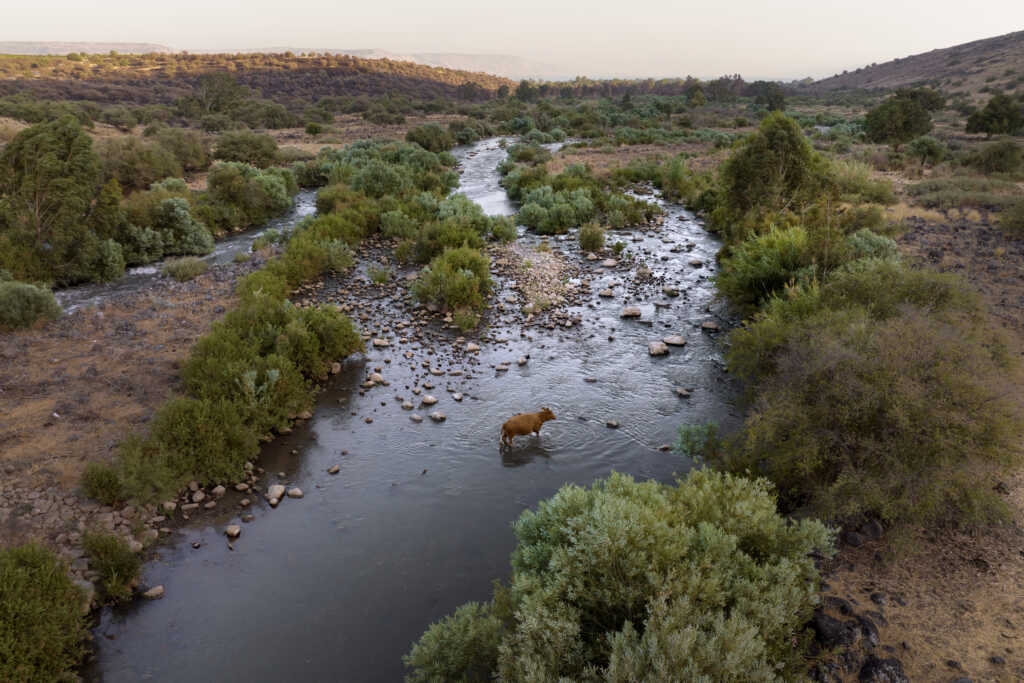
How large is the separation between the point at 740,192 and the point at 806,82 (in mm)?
171177

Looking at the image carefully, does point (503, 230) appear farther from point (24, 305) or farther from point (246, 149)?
point (246, 149)

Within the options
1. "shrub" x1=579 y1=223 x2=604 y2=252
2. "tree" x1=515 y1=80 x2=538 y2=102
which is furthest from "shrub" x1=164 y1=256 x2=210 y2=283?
"tree" x1=515 y1=80 x2=538 y2=102

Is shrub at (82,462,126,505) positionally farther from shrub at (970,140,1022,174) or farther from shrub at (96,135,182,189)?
shrub at (970,140,1022,174)

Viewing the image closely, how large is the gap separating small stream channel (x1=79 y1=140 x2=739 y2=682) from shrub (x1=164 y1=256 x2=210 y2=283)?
728 centimetres

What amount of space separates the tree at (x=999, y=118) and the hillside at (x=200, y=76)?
70.3 meters

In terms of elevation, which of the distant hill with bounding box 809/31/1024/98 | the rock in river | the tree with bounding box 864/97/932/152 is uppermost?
the distant hill with bounding box 809/31/1024/98

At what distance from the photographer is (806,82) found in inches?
5960

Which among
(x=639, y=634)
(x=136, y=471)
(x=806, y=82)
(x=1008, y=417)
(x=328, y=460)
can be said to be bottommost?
(x=328, y=460)

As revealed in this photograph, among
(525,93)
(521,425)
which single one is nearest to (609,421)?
(521,425)

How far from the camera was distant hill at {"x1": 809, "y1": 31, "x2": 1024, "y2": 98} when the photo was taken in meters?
63.8

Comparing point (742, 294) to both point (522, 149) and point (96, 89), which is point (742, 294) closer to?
point (522, 149)

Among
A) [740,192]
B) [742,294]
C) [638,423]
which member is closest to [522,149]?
[740,192]

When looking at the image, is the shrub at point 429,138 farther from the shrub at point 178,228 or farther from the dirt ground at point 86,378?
the dirt ground at point 86,378

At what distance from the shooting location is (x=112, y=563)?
5.98 m
